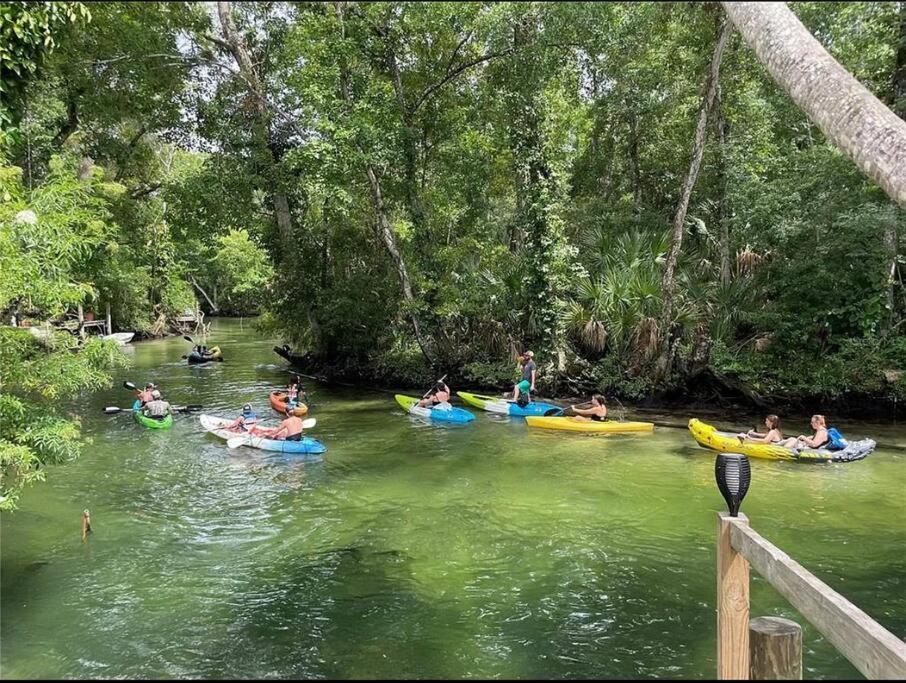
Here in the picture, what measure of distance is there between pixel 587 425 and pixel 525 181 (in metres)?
7.73

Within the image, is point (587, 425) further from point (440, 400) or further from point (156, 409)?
point (156, 409)

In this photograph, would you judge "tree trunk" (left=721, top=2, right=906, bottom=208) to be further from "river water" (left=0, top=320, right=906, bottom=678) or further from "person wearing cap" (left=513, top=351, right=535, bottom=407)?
"person wearing cap" (left=513, top=351, right=535, bottom=407)

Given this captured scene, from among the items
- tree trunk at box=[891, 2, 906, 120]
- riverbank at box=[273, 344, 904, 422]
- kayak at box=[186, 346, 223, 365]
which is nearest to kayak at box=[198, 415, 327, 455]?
riverbank at box=[273, 344, 904, 422]

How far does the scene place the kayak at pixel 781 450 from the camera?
11.8 meters

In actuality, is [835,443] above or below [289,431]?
above

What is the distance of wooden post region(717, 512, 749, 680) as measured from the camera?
11.7ft

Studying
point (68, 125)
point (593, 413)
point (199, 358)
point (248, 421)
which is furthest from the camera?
point (199, 358)

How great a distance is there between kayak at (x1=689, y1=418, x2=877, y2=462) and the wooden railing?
945 centimetres

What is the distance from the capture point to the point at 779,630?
2.86m

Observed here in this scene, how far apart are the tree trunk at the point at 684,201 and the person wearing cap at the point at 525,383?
135 inches

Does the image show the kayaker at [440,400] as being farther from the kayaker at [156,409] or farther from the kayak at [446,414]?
the kayaker at [156,409]

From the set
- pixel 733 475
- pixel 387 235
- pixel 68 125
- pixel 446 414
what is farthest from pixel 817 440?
pixel 68 125

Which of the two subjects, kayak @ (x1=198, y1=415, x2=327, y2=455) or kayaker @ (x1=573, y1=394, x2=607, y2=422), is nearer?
kayak @ (x1=198, y1=415, x2=327, y2=455)

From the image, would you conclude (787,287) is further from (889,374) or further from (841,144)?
(841,144)
